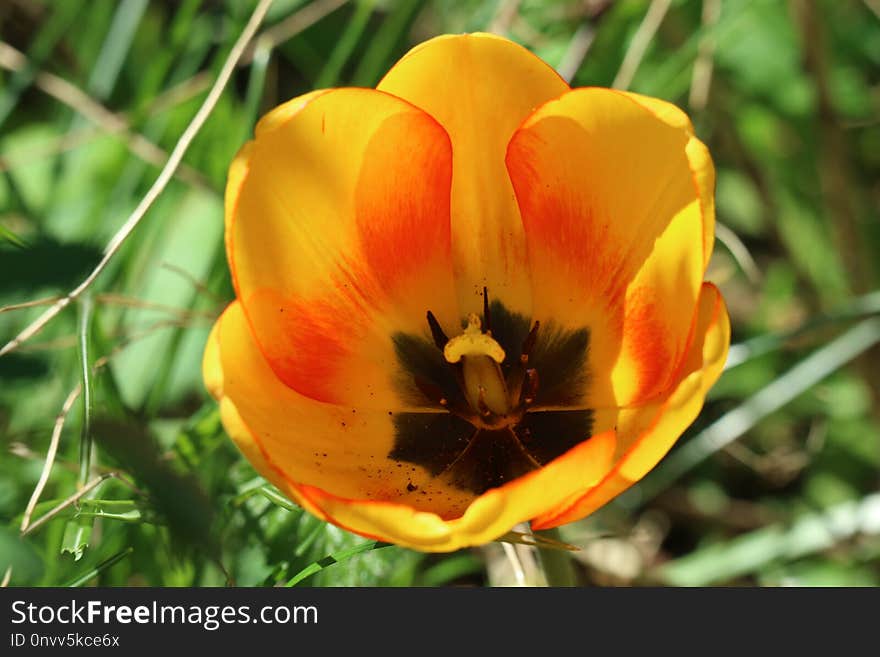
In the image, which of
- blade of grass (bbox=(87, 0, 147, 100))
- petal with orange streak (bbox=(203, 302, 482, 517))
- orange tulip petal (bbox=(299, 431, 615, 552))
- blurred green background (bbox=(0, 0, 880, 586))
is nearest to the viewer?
orange tulip petal (bbox=(299, 431, 615, 552))

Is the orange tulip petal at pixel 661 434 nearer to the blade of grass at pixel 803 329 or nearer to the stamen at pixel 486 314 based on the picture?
the stamen at pixel 486 314

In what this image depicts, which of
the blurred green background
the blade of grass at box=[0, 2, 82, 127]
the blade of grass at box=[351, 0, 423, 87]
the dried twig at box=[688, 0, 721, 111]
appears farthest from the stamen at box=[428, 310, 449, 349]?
the blade of grass at box=[0, 2, 82, 127]

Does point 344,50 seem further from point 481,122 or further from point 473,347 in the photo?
point 473,347

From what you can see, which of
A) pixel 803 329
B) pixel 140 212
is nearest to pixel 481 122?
pixel 140 212

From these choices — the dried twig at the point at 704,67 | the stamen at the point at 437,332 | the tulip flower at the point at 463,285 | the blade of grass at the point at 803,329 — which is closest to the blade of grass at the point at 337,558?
the tulip flower at the point at 463,285

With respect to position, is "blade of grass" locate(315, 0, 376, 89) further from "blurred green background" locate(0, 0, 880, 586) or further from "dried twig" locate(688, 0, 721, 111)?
"dried twig" locate(688, 0, 721, 111)

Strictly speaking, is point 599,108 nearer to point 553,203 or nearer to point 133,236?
point 553,203

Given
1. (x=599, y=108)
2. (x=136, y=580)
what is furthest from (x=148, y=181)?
(x=599, y=108)
